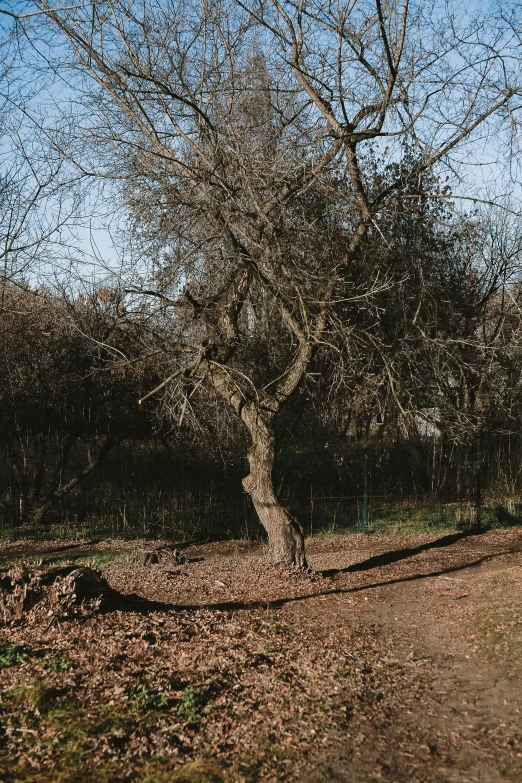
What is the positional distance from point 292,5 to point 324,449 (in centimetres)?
1042

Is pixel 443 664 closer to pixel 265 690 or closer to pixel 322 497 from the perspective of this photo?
pixel 265 690

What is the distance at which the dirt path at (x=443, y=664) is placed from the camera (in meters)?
4.05

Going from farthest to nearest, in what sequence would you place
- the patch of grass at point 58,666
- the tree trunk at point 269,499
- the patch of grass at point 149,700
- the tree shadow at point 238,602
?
the tree trunk at point 269,499 < the tree shadow at point 238,602 < the patch of grass at point 58,666 < the patch of grass at point 149,700

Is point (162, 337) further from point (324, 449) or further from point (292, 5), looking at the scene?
point (324, 449)

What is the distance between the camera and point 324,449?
17.7 m

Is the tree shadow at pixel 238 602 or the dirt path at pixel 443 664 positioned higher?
the tree shadow at pixel 238 602

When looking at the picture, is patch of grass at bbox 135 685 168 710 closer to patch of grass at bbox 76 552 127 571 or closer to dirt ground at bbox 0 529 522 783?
dirt ground at bbox 0 529 522 783

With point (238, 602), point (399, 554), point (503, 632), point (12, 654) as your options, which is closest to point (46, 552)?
point (399, 554)

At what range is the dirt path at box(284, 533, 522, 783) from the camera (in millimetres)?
4051

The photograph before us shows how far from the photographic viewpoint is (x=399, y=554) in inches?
494

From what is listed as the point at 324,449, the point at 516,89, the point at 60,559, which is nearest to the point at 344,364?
the point at 516,89

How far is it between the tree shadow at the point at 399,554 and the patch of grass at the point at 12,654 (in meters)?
5.77

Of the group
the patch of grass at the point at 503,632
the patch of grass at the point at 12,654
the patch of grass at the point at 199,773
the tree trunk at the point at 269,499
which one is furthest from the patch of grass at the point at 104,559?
the patch of grass at the point at 199,773

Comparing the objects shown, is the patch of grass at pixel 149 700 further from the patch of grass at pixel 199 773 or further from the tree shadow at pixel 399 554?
the tree shadow at pixel 399 554
